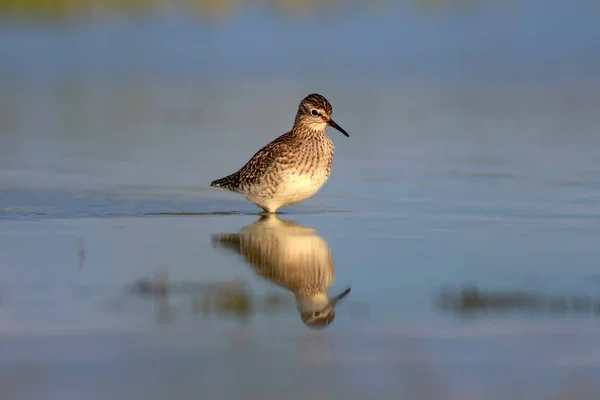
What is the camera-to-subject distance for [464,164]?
13.9 metres

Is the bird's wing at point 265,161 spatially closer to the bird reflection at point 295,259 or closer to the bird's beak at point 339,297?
the bird reflection at point 295,259

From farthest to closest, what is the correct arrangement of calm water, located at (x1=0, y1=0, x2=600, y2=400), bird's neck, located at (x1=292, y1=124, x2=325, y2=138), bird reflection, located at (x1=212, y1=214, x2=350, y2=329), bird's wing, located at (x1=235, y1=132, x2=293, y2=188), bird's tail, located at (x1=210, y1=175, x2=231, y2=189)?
1. bird's tail, located at (x1=210, y1=175, x2=231, y2=189)
2. bird's neck, located at (x1=292, y1=124, x2=325, y2=138)
3. bird's wing, located at (x1=235, y1=132, x2=293, y2=188)
4. bird reflection, located at (x1=212, y1=214, x2=350, y2=329)
5. calm water, located at (x1=0, y1=0, x2=600, y2=400)

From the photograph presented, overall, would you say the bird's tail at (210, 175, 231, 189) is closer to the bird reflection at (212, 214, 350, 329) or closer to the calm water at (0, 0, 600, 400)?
the calm water at (0, 0, 600, 400)

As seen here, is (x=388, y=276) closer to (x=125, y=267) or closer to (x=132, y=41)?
(x=125, y=267)

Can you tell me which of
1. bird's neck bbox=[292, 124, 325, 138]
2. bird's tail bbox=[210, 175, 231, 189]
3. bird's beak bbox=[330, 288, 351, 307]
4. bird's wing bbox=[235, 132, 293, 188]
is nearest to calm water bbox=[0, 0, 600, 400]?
bird's beak bbox=[330, 288, 351, 307]

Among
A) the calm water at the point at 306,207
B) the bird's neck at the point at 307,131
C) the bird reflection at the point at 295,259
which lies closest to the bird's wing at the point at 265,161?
the bird's neck at the point at 307,131

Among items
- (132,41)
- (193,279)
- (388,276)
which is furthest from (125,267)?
(132,41)

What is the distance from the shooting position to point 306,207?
1195 centimetres

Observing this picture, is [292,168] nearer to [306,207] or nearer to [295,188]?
[295,188]

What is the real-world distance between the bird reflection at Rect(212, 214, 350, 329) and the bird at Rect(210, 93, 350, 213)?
402 millimetres

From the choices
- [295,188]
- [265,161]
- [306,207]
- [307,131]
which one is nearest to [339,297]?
[295,188]

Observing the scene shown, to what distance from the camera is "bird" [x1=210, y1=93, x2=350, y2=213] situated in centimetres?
1138

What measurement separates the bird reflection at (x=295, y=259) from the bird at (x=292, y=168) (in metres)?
0.40

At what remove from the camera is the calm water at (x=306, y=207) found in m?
6.12
